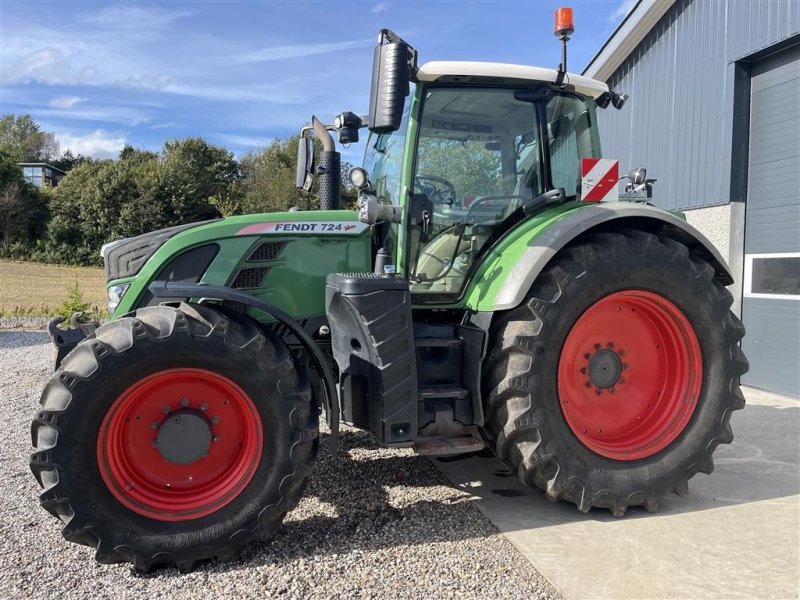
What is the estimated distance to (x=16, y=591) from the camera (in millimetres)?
2547

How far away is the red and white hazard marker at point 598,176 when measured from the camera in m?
3.59

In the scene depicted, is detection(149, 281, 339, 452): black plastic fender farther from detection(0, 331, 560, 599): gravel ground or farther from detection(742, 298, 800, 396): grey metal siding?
detection(742, 298, 800, 396): grey metal siding

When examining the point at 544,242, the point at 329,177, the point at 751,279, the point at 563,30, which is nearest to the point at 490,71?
the point at 563,30

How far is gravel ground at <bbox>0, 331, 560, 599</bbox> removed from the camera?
258cm

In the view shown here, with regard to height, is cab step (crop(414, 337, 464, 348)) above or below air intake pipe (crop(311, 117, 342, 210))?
below

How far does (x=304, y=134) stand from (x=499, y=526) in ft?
8.83

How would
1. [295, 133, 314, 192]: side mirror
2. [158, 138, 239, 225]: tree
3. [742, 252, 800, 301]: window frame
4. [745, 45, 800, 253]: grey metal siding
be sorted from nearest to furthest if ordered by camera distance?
[295, 133, 314, 192]: side mirror → [745, 45, 800, 253]: grey metal siding → [742, 252, 800, 301]: window frame → [158, 138, 239, 225]: tree

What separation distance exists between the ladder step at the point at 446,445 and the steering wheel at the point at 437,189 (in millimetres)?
1364

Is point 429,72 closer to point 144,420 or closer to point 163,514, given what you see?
point 144,420

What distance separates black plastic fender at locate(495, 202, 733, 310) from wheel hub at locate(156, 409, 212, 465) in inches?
63.6

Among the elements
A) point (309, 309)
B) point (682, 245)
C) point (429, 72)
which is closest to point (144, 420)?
point (309, 309)

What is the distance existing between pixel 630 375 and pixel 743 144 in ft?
15.3

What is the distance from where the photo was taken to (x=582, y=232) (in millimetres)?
3330

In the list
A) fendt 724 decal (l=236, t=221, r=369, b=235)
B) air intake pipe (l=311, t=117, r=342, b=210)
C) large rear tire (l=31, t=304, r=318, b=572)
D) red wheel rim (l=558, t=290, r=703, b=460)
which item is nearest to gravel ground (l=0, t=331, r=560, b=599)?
large rear tire (l=31, t=304, r=318, b=572)
